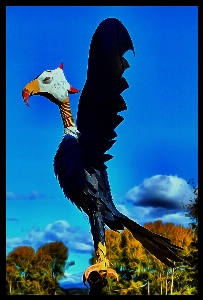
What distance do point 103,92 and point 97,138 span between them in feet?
1.09

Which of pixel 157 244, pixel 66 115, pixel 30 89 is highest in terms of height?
pixel 30 89

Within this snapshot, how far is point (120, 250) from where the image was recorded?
38.2 ft

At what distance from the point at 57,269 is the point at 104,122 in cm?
824

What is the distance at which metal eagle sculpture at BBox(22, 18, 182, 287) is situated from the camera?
12.6ft

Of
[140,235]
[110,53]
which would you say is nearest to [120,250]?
[140,235]

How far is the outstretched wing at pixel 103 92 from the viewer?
3.82 meters

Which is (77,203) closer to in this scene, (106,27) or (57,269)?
(106,27)

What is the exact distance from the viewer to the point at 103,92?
395cm

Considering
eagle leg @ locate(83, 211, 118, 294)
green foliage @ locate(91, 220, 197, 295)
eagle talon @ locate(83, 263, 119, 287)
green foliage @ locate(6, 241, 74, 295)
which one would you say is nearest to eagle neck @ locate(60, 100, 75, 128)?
eagle leg @ locate(83, 211, 118, 294)

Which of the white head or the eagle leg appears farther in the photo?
the white head

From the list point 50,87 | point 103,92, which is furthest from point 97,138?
point 50,87

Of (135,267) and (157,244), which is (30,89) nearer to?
(157,244)

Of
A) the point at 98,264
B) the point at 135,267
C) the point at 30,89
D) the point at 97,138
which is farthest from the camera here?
the point at 135,267

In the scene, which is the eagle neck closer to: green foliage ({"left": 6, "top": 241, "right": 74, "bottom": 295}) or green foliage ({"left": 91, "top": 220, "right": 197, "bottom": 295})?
green foliage ({"left": 91, "top": 220, "right": 197, "bottom": 295})
